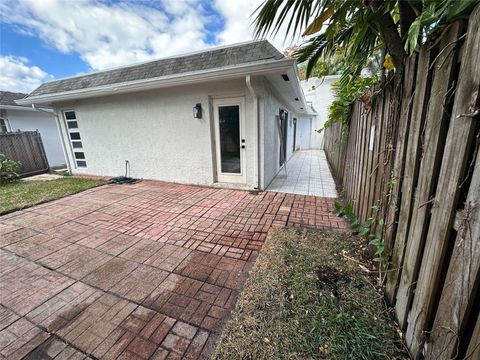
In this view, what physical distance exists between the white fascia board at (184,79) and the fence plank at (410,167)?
260cm

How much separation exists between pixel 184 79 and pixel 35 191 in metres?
5.39

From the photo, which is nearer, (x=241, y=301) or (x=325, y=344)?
(x=325, y=344)

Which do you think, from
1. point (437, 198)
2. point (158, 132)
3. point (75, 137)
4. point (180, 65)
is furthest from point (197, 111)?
point (75, 137)

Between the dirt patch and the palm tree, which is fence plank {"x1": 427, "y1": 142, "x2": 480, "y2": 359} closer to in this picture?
the dirt patch

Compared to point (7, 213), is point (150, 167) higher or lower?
higher

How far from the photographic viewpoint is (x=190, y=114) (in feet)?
17.3

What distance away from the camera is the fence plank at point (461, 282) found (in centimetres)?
89

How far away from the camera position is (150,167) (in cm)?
628

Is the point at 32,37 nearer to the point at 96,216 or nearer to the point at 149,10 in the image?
the point at 149,10

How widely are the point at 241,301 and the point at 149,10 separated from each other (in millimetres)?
6055

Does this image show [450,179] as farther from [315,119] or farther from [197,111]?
[315,119]

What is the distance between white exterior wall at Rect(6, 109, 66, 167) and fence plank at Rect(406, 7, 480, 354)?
1377cm

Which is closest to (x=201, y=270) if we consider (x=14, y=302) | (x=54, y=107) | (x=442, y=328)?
(x=14, y=302)

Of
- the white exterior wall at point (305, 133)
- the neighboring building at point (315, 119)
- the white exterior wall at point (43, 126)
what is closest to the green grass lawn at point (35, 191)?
the white exterior wall at point (43, 126)
